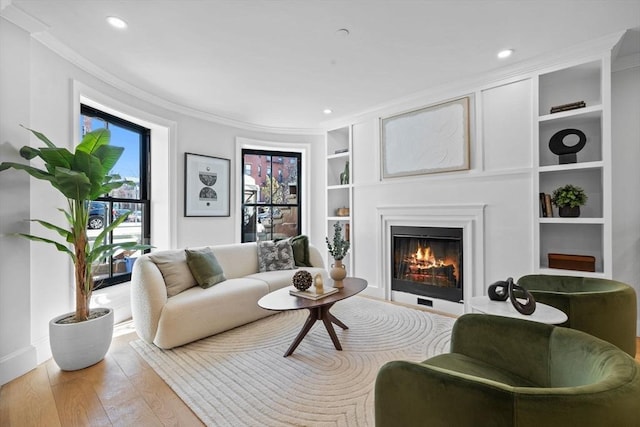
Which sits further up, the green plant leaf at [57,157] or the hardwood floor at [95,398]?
the green plant leaf at [57,157]

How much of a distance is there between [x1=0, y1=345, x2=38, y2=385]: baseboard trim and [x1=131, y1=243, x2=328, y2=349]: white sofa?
0.68m

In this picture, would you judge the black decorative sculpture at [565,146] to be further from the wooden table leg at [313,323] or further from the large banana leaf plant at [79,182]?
the large banana leaf plant at [79,182]

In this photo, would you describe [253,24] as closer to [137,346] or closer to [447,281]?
[137,346]

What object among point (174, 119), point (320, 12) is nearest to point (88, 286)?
point (174, 119)

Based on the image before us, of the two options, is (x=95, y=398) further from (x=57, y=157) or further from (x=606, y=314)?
(x=606, y=314)

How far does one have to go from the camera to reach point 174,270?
2811 millimetres

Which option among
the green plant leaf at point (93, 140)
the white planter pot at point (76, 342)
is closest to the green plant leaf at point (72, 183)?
the green plant leaf at point (93, 140)

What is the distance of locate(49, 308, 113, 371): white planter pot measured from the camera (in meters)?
2.12

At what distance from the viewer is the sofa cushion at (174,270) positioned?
2748 mm

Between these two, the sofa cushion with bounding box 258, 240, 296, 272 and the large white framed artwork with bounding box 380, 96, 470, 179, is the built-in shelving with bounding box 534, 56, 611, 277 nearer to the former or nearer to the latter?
the large white framed artwork with bounding box 380, 96, 470, 179

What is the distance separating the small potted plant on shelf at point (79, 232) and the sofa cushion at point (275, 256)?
5.37 feet

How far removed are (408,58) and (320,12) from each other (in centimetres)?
106

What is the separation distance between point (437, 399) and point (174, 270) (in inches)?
101

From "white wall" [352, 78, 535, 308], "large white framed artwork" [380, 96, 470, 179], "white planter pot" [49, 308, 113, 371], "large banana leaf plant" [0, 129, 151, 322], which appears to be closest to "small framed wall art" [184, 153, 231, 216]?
"large banana leaf plant" [0, 129, 151, 322]
